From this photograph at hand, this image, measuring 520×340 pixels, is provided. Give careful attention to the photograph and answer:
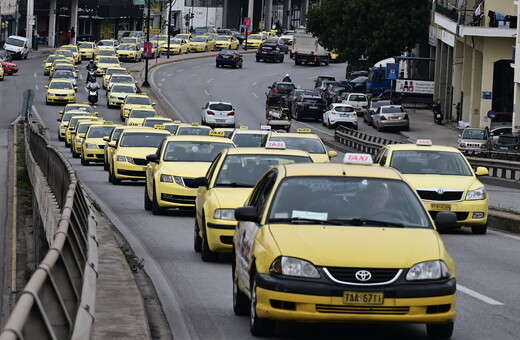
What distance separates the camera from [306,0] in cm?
19250

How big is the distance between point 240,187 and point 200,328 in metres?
6.02

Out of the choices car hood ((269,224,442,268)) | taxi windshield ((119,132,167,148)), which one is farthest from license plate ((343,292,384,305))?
taxi windshield ((119,132,167,148))

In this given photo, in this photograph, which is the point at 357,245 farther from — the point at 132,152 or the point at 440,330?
the point at 132,152

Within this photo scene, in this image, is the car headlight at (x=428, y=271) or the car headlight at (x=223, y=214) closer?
the car headlight at (x=428, y=271)

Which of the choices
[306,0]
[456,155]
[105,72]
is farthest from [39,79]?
[306,0]

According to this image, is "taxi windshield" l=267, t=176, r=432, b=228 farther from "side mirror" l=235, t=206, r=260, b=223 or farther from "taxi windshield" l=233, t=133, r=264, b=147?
"taxi windshield" l=233, t=133, r=264, b=147

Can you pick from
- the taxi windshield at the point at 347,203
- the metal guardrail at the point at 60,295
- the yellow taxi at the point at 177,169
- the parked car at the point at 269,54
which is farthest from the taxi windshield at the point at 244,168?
the parked car at the point at 269,54

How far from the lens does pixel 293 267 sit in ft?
34.5

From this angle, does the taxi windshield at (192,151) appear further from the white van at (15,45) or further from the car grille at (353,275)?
the white van at (15,45)

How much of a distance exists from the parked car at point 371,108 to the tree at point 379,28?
40.1 ft

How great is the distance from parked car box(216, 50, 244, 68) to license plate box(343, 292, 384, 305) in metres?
97.2

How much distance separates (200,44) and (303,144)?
95861 mm

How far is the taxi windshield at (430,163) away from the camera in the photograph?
876 inches

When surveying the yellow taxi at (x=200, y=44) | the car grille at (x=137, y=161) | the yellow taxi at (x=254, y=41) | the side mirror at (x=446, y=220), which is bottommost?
the car grille at (x=137, y=161)
